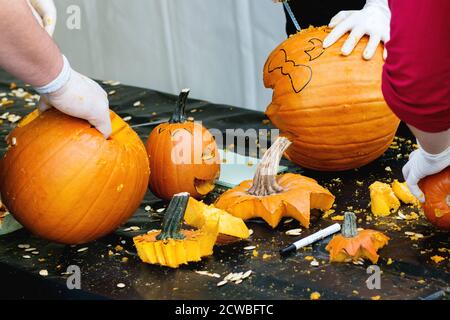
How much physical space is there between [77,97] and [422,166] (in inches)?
28.5

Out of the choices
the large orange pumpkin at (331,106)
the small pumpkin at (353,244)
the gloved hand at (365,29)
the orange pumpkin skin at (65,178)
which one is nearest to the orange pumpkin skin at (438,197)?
the small pumpkin at (353,244)

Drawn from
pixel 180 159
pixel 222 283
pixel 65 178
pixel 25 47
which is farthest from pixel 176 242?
pixel 25 47

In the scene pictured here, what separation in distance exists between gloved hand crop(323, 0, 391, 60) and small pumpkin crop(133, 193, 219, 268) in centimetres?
68

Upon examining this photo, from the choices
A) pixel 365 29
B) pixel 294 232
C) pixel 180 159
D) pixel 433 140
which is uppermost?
pixel 365 29

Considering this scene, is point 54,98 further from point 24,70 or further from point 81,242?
point 81,242

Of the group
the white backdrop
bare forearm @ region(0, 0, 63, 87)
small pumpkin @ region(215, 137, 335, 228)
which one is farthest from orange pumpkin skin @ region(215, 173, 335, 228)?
the white backdrop

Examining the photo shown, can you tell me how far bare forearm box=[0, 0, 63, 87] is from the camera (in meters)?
1.37

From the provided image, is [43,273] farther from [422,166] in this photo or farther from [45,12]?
[422,166]

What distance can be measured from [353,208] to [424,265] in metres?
0.35

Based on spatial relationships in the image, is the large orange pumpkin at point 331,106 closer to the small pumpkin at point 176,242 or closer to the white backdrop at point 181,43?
the small pumpkin at point 176,242

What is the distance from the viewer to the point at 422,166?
5.10 ft

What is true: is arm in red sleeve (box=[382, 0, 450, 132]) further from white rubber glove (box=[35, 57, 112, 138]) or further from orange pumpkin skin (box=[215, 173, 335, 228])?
white rubber glove (box=[35, 57, 112, 138])

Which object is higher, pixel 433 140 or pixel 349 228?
pixel 433 140
